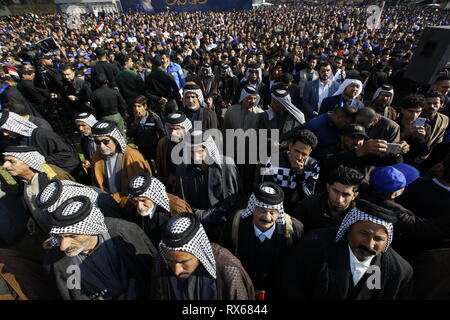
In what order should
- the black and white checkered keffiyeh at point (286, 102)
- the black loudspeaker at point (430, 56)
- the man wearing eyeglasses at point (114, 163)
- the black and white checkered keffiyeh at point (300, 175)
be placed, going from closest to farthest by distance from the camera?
the black and white checkered keffiyeh at point (300, 175) < the man wearing eyeglasses at point (114, 163) < the black and white checkered keffiyeh at point (286, 102) < the black loudspeaker at point (430, 56)

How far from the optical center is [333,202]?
2.32m

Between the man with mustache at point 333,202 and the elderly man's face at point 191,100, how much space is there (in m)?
2.71

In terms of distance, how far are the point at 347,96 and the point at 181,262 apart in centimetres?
425

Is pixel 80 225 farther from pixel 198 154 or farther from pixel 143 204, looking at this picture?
pixel 198 154

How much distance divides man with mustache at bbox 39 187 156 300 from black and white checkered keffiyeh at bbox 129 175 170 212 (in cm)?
38

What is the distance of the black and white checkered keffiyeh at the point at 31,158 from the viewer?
2562 millimetres

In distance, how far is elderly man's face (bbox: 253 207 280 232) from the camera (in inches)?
81.9

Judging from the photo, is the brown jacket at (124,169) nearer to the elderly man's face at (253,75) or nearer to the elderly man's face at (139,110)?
the elderly man's face at (139,110)

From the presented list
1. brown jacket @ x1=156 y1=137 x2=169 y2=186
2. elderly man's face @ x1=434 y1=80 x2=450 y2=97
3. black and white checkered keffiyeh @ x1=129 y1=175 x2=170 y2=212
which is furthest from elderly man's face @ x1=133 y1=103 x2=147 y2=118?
elderly man's face @ x1=434 y1=80 x2=450 y2=97

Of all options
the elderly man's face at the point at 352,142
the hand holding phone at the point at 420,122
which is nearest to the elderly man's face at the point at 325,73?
the hand holding phone at the point at 420,122

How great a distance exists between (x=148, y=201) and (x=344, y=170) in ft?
6.41

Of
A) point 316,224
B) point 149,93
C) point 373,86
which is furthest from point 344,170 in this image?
point 373,86

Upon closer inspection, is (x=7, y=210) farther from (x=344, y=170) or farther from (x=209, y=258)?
(x=344, y=170)

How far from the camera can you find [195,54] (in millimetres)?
11492
